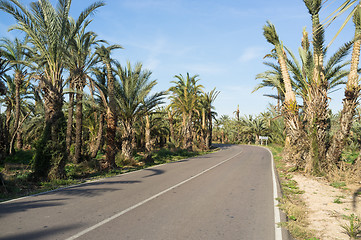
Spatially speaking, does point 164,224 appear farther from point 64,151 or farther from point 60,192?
point 64,151

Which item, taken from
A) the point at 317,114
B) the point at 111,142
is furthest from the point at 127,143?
the point at 317,114

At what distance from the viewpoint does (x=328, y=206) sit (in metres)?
7.00

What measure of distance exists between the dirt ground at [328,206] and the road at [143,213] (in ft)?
3.28

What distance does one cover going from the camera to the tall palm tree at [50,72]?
10.2 metres

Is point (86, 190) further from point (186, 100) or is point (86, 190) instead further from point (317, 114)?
point (186, 100)

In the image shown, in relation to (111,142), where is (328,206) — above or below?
below

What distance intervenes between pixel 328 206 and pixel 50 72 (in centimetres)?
1147

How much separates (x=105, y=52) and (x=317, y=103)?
39.6ft

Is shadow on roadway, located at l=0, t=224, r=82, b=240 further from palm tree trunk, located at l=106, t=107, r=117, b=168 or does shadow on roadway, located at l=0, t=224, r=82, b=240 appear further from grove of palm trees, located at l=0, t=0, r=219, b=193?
palm tree trunk, located at l=106, t=107, r=117, b=168

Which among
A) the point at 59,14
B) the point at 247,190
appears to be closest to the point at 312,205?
the point at 247,190

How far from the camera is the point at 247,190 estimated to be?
29.1 ft

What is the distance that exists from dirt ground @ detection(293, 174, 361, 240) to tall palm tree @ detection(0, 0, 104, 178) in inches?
372

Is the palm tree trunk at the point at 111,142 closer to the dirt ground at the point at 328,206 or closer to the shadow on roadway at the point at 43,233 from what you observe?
the shadow on roadway at the point at 43,233

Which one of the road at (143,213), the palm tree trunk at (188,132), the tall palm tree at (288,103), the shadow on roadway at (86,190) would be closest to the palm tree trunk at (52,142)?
the shadow on roadway at (86,190)
